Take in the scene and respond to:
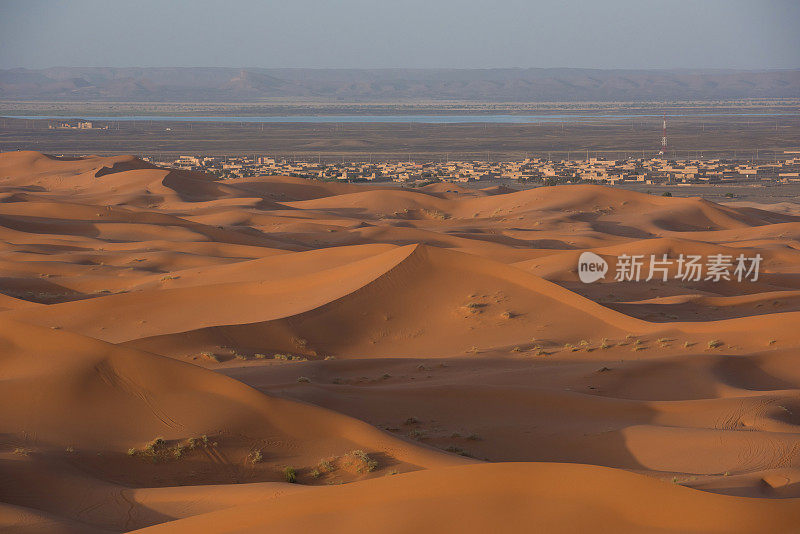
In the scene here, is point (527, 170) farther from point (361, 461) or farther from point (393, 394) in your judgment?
point (361, 461)

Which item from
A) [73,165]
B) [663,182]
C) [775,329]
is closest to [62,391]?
[775,329]

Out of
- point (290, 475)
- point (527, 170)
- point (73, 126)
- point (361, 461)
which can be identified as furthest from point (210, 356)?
point (73, 126)

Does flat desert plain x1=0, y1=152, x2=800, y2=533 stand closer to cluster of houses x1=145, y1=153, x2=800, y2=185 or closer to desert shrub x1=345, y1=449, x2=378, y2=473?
desert shrub x1=345, y1=449, x2=378, y2=473

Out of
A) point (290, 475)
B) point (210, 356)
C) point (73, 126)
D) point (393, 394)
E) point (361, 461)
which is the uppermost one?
point (73, 126)

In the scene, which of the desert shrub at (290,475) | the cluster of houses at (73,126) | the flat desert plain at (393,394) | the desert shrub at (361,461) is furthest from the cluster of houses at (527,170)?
the desert shrub at (290,475)

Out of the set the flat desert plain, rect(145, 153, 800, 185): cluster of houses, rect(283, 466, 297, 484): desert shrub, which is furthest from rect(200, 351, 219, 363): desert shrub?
rect(145, 153, 800, 185): cluster of houses

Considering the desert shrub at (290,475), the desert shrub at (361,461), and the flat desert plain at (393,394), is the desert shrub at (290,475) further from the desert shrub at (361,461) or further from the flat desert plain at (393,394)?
the desert shrub at (361,461)
